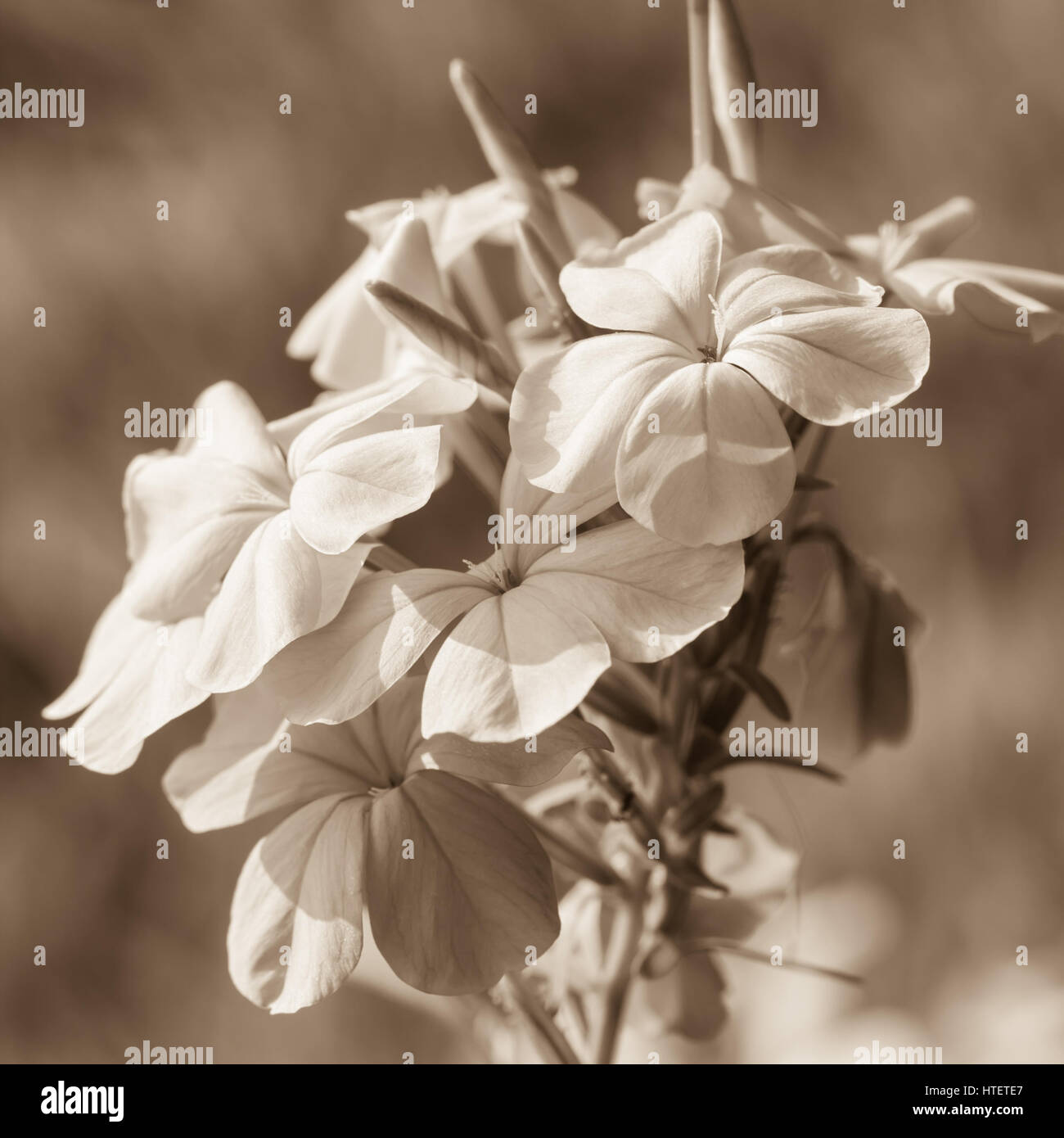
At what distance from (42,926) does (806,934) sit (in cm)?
110

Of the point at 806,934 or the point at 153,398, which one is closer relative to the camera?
the point at 806,934

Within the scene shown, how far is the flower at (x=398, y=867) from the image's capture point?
410 millimetres

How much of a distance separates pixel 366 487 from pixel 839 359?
20cm

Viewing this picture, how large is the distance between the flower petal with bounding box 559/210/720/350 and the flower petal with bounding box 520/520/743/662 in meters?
0.09

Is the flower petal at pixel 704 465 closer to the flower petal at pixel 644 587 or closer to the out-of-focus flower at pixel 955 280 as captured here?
the flower petal at pixel 644 587

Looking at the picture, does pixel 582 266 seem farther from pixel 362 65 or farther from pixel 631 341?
pixel 362 65

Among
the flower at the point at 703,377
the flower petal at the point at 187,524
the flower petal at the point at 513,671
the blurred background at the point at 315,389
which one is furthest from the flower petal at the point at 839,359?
the blurred background at the point at 315,389

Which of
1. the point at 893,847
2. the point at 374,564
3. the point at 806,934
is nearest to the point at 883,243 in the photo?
the point at 374,564

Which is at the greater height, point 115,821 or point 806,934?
point 115,821

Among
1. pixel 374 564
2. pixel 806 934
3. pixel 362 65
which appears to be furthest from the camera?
pixel 362 65

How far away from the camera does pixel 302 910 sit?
1.41 ft

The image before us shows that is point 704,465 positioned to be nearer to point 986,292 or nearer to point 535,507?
point 535,507

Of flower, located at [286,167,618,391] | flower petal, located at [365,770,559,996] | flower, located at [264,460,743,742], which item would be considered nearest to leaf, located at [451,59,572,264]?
flower, located at [286,167,618,391]

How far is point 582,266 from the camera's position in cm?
47
